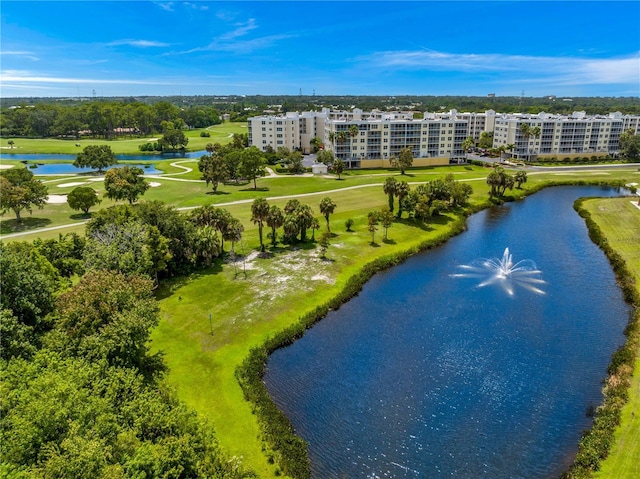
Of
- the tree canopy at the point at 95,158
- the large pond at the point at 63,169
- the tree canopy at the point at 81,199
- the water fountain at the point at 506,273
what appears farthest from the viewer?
the large pond at the point at 63,169

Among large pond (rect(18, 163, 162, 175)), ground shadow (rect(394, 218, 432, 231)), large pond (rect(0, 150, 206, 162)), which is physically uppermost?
large pond (rect(0, 150, 206, 162))

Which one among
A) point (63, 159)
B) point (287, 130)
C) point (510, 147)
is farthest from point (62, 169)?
point (510, 147)

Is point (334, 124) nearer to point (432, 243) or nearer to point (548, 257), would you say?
point (432, 243)

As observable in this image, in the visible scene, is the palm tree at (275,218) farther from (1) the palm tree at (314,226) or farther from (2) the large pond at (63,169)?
(2) the large pond at (63,169)

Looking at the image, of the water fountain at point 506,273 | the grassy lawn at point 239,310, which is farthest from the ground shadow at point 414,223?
the water fountain at point 506,273

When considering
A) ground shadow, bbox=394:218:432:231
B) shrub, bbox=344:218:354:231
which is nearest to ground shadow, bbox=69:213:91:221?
shrub, bbox=344:218:354:231

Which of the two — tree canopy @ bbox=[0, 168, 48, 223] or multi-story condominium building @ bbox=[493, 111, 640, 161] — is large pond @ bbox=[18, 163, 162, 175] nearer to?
tree canopy @ bbox=[0, 168, 48, 223]
